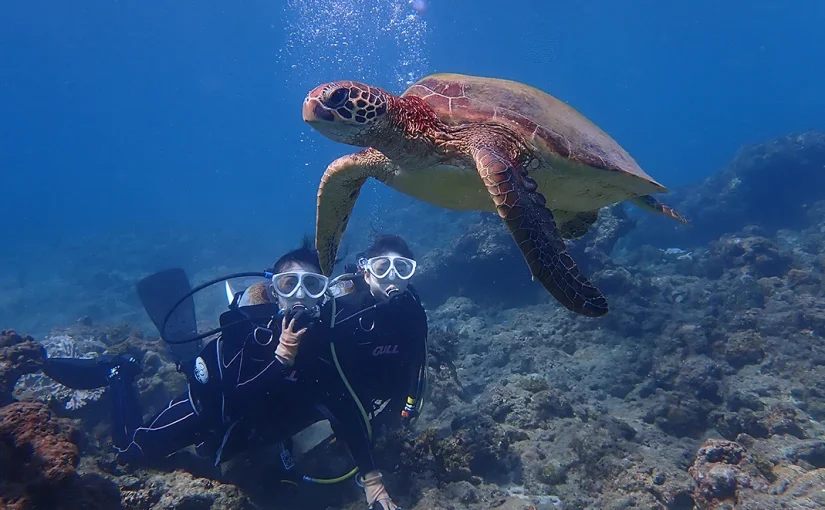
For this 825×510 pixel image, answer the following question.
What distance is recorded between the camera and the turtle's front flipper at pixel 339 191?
11.4 feet

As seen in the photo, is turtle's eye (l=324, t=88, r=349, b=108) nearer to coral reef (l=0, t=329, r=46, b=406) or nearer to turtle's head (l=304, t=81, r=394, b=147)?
turtle's head (l=304, t=81, r=394, b=147)

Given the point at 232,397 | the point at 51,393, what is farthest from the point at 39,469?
the point at 51,393

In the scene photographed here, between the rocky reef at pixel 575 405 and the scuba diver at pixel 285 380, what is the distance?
0.42 meters

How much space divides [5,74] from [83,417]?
301ft

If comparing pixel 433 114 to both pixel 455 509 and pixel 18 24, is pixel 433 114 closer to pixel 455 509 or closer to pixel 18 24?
pixel 455 509

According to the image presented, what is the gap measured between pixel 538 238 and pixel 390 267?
2.43 m

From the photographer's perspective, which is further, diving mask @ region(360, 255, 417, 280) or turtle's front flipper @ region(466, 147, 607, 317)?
diving mask @ region(360, 255, 417, 280)

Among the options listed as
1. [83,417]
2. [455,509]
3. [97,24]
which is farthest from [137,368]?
[97,24]

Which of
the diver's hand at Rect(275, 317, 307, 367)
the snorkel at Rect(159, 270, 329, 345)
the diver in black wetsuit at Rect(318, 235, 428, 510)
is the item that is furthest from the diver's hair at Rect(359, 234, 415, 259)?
the diver's hand at Rect(275, 317, 307, 367)

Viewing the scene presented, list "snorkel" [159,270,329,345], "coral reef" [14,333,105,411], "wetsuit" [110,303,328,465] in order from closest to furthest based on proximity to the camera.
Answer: "wetsuit" [110,303,328,465]
"snorkel" [159,270,329,345]
"coral reef" [14,333,105,411]

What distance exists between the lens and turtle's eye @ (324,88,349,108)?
98.7 inches

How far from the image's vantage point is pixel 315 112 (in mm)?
2484

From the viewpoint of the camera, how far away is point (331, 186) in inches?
146

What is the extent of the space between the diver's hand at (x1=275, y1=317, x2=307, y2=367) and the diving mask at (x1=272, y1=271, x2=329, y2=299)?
17.4 inches
